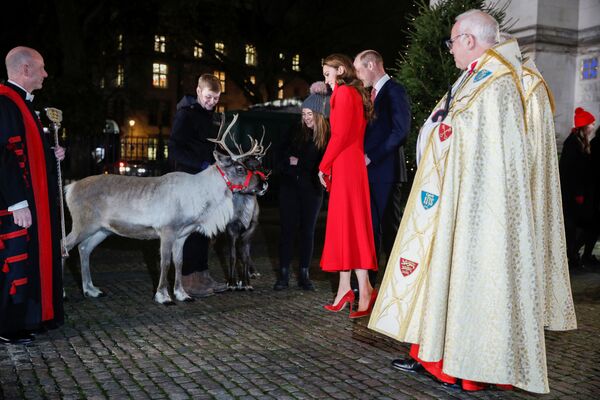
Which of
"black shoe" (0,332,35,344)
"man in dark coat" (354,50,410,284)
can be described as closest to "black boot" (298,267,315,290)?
"man in dark coat" (354,50,410,284)

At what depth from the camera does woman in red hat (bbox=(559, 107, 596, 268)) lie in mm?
10164

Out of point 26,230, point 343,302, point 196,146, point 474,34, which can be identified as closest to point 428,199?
point 474,34

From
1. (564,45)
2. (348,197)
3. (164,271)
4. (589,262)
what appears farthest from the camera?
(564,45)

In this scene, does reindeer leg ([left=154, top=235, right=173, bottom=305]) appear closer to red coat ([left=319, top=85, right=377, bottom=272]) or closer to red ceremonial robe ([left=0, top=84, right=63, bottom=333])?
red ceremonial robe ([left=0, top=84, right=63, bottom=333])

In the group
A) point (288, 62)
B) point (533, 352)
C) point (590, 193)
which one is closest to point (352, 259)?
point (533, 352)

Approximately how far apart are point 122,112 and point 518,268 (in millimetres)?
62113

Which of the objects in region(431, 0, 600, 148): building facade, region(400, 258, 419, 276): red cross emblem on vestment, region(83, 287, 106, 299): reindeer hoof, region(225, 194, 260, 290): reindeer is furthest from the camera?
region(431, 0, 600, 148): building facade

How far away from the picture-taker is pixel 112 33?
2919 centimetres

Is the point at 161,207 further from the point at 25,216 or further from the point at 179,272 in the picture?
the point at 25,216

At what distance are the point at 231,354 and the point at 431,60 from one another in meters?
7.57

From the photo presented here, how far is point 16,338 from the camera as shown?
5.57 metres

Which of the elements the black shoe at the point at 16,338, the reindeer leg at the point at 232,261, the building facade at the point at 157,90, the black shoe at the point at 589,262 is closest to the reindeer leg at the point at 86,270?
the reindeer leg at the point at 232,261

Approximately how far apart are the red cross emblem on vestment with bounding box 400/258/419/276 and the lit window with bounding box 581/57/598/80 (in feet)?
42.8

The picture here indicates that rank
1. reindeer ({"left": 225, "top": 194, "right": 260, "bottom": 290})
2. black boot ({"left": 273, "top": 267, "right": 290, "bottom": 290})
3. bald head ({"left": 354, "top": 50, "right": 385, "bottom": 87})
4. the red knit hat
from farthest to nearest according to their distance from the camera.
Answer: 1. the red knit hat
2. black boot ({"left": 273, "top": 267, "right": 290, "bottom": 290})
3. reindeer ({"left": 225, "top": 194, "right": 260, "bottom": 290})
4. bald head ({"left": 354, "top": 50, "right": 385, "bottom": 87})
